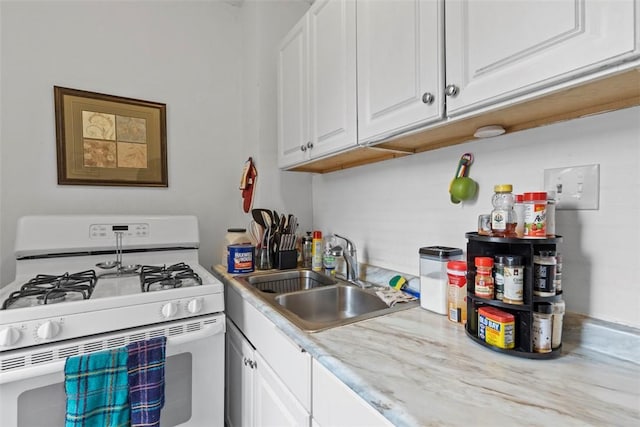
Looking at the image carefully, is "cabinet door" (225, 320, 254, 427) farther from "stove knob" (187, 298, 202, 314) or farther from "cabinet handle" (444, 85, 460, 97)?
"cabinet handle" (444, 85, 460, 97)

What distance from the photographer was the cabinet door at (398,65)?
0.81 metres

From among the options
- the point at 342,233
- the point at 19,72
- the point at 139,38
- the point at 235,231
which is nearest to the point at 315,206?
the point at 342,233

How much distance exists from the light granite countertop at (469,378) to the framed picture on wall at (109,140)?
146 centimetres

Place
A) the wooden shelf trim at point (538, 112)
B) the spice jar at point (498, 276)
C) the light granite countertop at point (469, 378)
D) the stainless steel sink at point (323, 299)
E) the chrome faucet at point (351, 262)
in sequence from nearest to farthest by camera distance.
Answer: the light granite countertop at point (469, 378) → the wooden shelf trim at point (538, 112) → the spice jar at point (498, 276) → the stainless steel sink at point (323, 299) → the chrome faucet at point (351, 262)

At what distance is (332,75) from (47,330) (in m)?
1.34

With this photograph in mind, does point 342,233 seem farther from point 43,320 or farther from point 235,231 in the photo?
point 43,320

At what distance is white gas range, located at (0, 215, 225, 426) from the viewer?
3.01 feet

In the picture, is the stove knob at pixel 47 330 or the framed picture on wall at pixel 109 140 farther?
the framed picture on wall at pixel 109 140

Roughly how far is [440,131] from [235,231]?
122 centimetres

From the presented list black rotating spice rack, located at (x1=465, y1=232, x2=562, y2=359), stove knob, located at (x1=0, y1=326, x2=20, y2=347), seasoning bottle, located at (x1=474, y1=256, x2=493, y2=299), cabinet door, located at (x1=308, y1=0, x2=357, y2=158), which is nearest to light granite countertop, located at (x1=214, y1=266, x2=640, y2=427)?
black rotating spice rack, located at (x1=465, y1=232, x2=562, y2=359)

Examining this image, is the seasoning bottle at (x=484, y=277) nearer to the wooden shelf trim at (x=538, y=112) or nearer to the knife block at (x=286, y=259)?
the wooden shelf trim at (x=538, y=112)

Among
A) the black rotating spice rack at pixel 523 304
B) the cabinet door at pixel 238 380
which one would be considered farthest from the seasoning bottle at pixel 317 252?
the black rotating spice rack at pixel 523 304

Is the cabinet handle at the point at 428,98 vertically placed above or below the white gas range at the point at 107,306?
above

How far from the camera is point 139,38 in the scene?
1764mm
